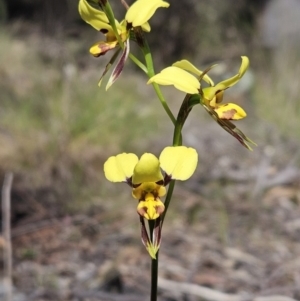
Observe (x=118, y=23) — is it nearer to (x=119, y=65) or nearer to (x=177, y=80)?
(x=119, y=65)

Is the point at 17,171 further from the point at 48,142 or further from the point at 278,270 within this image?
the point at 278,270

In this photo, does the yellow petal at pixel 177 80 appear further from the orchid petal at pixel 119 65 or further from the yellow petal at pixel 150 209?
the yellow petal at pixel 150 209

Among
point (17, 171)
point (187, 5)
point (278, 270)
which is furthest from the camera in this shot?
point (187, 5)

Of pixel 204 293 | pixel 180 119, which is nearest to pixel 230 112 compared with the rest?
pixel 180 119

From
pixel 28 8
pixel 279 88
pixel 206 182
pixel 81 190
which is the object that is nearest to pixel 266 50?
pixel 279 88

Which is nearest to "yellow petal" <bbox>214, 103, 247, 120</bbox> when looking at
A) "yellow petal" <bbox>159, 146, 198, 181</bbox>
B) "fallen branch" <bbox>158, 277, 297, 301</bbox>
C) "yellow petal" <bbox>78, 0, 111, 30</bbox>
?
"yellow petal" <bbox>159, 146, 198, 181</bbox>

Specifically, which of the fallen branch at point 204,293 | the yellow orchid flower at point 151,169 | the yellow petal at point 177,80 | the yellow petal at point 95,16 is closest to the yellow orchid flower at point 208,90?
the yellow petal at point 177,80

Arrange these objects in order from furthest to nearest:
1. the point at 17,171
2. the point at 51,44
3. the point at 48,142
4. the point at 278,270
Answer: the point at 51,44 < the point at 48,142 < the point at 17,171 < the point at 278,270

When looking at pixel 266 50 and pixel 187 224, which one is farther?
pixel 266 50
